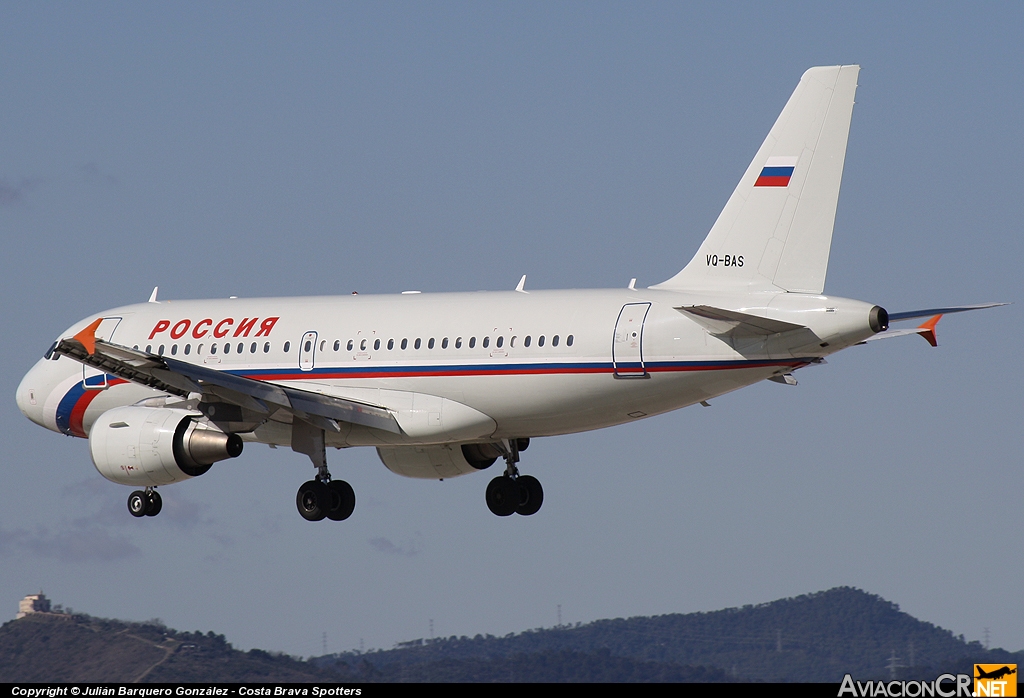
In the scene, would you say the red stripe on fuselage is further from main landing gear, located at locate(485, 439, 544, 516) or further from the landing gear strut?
main landing gear, located at locate(485, 439, 544, 516)

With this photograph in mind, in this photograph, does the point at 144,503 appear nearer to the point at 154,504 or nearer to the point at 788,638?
the point at 154,504

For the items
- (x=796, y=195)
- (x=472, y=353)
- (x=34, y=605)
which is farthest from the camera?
(x=34, y=605)

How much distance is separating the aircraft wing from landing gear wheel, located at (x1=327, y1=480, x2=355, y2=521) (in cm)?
169

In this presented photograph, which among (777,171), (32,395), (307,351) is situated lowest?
(307,351)

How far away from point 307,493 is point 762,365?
1213 cm

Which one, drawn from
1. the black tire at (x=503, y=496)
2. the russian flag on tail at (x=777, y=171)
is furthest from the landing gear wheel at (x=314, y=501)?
the russian flag on tail at (x=777, y=171)

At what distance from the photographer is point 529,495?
144ft

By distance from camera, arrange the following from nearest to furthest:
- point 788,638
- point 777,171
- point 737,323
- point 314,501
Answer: point 737,323
point 777,171
point 314,501
point 788,638

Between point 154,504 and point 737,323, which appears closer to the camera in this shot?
point 737,323

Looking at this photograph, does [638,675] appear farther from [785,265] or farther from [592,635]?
[785,265]

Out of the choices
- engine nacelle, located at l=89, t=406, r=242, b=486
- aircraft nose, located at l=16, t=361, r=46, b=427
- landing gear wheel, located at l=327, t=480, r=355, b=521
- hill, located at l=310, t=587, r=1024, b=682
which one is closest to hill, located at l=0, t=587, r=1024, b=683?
hill, located at l=310, t=587, r=1024, b=682

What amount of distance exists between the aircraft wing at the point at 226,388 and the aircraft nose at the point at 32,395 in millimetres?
6486

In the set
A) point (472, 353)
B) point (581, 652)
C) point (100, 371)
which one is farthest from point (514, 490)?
point (581, 652)

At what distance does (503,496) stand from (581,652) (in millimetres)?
48194
